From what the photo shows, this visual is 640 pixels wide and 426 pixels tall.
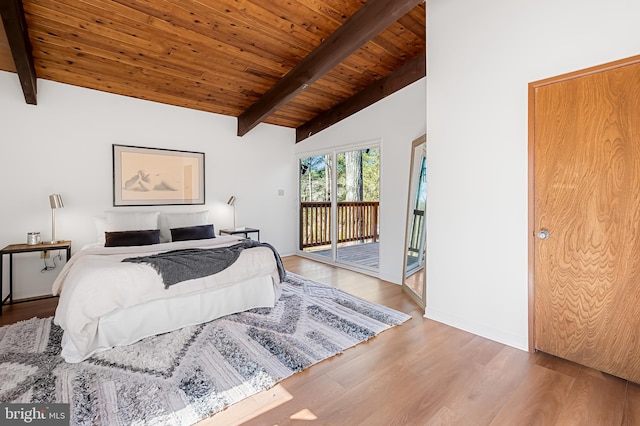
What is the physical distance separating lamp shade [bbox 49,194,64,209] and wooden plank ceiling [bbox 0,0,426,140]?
138 centimetres

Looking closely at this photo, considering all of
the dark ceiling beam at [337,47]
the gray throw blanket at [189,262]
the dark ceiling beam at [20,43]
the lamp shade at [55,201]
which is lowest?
the gray throw blanket at [189,262]

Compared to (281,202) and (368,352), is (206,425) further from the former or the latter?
(281,202)

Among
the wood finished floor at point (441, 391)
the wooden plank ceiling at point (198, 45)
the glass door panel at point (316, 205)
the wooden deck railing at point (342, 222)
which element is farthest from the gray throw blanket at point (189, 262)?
the glass door panel at point (316, 205)

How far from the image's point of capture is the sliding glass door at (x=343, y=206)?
483cm

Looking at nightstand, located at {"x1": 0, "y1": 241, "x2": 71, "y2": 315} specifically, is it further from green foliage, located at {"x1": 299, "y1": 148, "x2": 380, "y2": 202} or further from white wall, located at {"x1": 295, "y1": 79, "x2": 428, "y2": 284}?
white wall, located at {"x1": 295, "y1": 79, "x2": 428, "y2": 284}

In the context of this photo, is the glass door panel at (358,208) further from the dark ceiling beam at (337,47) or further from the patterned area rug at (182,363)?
the patterned area rug at (182,363)

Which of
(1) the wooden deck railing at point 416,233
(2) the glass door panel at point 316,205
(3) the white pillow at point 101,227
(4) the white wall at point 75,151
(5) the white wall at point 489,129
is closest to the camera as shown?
(5) the white wall at point 489,129

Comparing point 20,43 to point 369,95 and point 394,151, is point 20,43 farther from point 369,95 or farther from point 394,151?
point 394,151

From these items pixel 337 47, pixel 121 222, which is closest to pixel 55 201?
pixel 121 222

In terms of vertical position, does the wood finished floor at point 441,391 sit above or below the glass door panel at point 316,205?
below

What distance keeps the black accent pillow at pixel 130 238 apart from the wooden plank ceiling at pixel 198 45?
1.87 metres

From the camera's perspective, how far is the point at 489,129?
2.55 metres

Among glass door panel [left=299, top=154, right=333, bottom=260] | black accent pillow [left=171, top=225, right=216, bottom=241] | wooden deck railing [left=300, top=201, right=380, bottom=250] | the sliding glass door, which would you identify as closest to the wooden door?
the sliding glass door

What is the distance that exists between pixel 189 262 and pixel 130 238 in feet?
4.52
